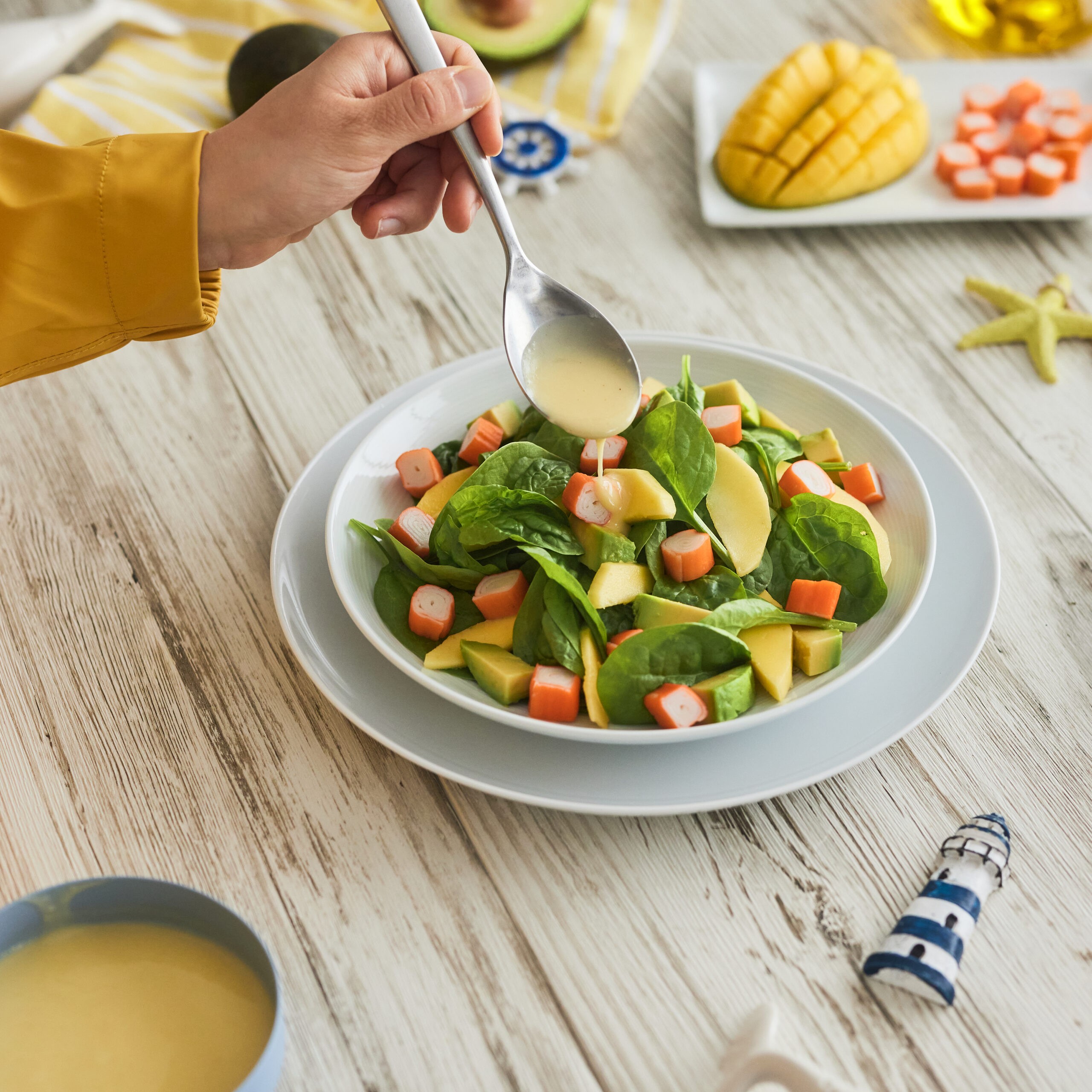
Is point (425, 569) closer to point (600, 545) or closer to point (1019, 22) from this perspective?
point (600, 545)

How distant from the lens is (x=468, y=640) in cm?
125

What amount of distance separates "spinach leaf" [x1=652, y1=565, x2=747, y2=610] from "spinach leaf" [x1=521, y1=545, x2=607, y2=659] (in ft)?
0.31

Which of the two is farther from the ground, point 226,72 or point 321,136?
point 321,136

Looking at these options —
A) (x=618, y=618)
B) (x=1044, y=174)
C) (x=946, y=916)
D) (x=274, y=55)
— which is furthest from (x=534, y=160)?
(x=946, y=916)

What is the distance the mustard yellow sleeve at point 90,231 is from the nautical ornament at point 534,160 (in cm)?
98

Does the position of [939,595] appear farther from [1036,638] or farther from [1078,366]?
[1078,366]

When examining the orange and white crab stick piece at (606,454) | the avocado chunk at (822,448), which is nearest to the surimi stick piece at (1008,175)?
the avocado chunk at (822,448)

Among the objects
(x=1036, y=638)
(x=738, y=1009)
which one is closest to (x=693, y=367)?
(x=1036, y=638)

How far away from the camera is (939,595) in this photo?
52.9 inches

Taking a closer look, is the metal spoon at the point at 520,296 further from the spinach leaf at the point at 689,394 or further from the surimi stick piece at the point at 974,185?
the surimi stick piece at the point at 974,185

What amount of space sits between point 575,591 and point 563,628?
44mm

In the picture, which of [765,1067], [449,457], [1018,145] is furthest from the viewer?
[1018,145]

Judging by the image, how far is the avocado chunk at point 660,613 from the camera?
1191 millimetres

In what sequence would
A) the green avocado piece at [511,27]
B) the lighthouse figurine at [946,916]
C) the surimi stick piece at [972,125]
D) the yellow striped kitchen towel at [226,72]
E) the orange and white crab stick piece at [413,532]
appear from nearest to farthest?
the lighthouse figurine at [946,916] → the orange and white crab stick piece at [413,532] → the surimi stick piece at [972,125] → the yellow striped kitchen towel at [226,72] → the green avocado piece at [511,27]
